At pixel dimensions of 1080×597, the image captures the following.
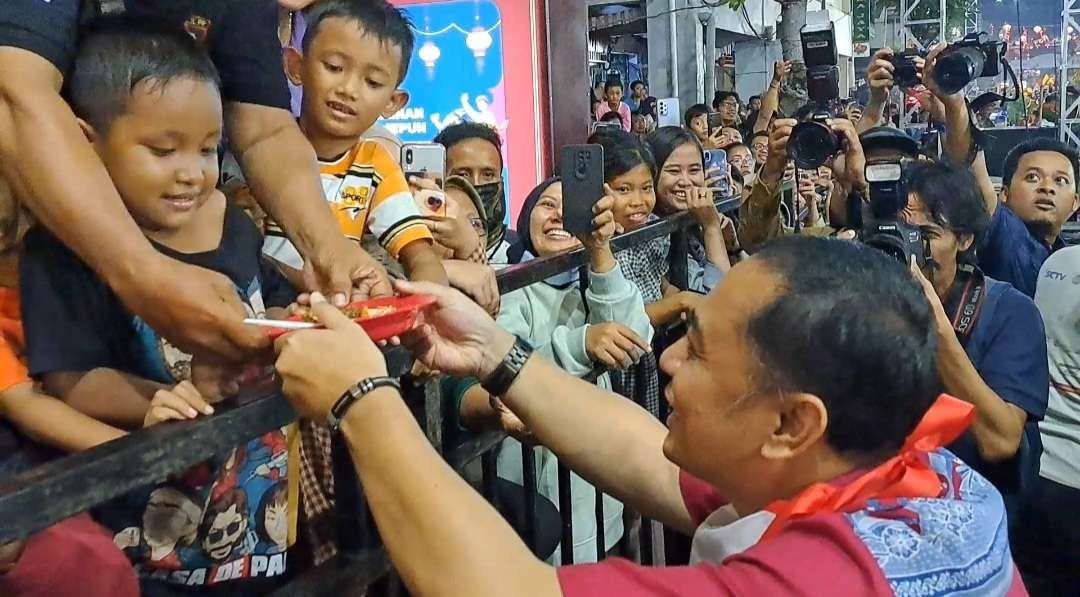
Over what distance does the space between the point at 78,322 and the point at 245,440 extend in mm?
492

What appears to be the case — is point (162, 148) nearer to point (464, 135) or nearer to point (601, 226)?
point (601, 226)

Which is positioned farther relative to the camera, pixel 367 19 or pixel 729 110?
pixel 729 110

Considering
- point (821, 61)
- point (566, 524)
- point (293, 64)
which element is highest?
point (821, 61)

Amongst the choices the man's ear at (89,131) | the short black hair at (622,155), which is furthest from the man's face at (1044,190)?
the man's ear at (89,131)

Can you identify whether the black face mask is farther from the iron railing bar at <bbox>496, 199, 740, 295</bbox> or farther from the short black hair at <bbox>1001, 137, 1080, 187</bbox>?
the short black hair at <bbox>1001, 137, 1080, 187</bbox>

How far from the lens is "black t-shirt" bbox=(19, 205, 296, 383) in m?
1.44

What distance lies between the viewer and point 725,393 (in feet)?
4.28

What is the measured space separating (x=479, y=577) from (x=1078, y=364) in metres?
2.68

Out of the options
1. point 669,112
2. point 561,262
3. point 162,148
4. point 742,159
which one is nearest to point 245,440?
point 162,148

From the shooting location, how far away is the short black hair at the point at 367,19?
217cm

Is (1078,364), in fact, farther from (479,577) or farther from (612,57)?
(612,57)

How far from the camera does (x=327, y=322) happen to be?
3.96ft

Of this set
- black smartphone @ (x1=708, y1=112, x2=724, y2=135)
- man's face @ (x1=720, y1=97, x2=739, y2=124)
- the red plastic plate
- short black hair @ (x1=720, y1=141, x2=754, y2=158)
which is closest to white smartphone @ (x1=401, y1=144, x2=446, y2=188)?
the red plastic plate

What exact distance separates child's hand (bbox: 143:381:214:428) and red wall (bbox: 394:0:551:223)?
410 centimetres
